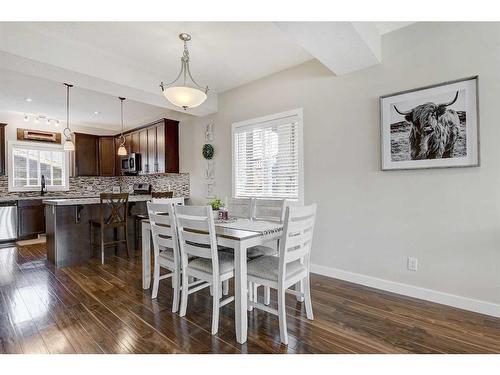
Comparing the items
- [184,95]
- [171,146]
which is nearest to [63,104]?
[171,146]

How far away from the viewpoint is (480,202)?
7.23 feet

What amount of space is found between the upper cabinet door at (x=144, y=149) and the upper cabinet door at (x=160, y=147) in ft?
1.61

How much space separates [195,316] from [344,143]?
7.82ft

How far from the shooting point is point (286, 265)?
1976 mm

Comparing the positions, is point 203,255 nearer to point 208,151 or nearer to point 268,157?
point 268,157

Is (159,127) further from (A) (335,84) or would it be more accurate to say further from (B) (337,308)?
(B) (337,308)

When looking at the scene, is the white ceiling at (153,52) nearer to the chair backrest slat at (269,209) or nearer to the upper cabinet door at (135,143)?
the chair backrest slat at (269,209)

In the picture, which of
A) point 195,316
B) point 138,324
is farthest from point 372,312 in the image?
point 138,324

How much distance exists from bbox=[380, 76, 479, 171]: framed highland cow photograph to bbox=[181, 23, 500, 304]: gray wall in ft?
0.24

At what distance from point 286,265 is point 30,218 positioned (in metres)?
5.73

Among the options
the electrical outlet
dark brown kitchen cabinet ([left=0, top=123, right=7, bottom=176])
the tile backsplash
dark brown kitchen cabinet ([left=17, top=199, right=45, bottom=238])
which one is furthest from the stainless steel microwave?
the electrical outlet

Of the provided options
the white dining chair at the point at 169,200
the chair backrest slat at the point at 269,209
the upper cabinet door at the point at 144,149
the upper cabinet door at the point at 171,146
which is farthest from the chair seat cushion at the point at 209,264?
the upper cabinet door at the point at 144,149

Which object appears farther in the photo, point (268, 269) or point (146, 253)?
point (146, 253)

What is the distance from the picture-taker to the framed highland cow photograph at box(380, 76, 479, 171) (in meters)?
2.23
